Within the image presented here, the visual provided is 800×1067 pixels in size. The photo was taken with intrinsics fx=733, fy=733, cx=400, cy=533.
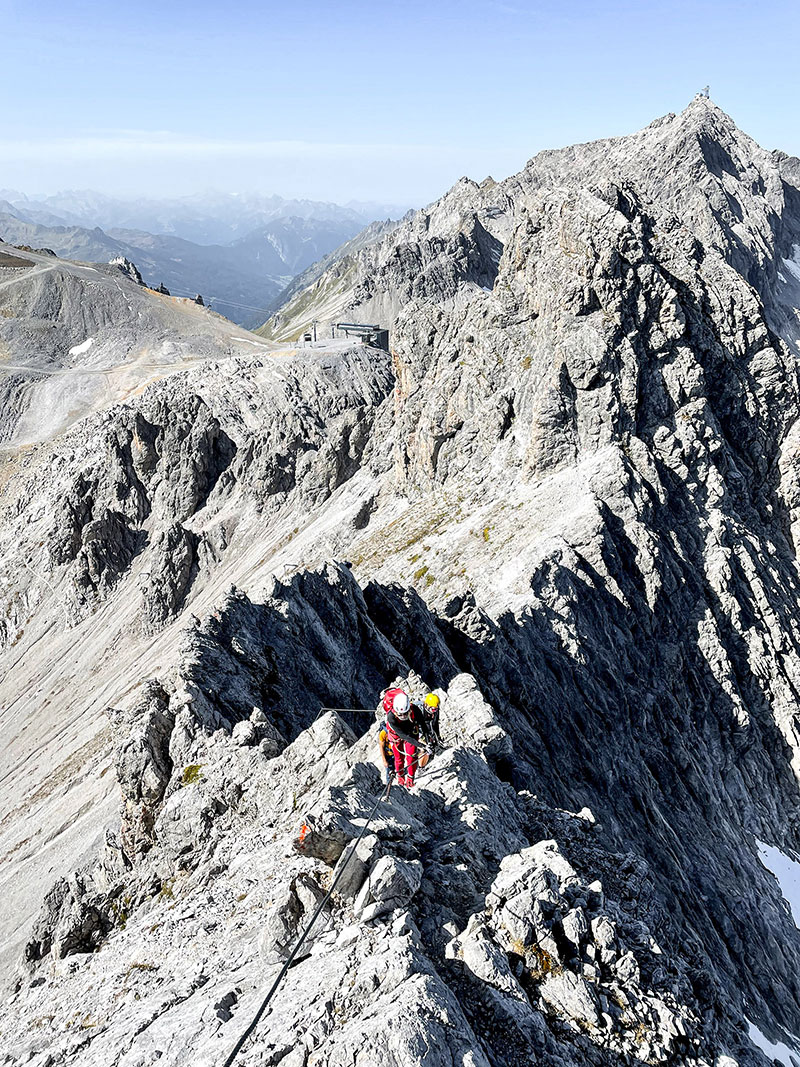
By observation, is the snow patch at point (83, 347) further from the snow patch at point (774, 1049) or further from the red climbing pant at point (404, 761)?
the snow patch at point (774, 1049)

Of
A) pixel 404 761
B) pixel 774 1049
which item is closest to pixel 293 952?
pixel 404 761

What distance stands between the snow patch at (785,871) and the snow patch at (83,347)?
463ft

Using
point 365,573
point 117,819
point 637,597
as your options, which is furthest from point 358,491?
point 117,819

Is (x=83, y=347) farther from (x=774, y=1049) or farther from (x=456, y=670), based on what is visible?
(x=774, y=1049)

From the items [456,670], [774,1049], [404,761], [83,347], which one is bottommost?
[774,1049]

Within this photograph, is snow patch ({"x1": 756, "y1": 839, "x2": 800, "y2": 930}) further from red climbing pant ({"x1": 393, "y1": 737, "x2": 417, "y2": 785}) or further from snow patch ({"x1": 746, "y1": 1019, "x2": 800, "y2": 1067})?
red climbing pant ({"x1": 393, "y1": 737, "x2": 417, "y2": 785})

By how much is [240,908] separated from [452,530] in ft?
169

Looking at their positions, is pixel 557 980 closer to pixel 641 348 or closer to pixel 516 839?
pixel 516 839

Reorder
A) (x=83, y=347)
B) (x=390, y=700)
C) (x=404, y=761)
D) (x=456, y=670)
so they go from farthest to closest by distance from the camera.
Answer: (x=83, y=347), (x=456, y=670), (x=390, y=700), (x=404, y=761)

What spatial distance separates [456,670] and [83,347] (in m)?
132

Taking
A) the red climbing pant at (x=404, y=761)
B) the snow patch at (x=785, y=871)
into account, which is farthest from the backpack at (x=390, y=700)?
the snow patch at (x=785, y=871)

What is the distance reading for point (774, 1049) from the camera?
29453 mm

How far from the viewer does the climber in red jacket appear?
65.0 ft

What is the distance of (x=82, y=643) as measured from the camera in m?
87.1
